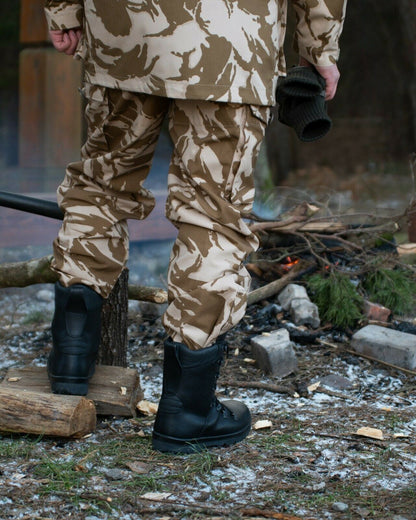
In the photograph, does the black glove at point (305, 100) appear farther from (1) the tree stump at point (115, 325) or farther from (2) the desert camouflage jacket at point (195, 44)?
(1) the tree stump at point (115, 325)

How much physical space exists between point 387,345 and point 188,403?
4.04 feet

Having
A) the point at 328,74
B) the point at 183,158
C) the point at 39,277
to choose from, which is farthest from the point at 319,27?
the point at 39,277

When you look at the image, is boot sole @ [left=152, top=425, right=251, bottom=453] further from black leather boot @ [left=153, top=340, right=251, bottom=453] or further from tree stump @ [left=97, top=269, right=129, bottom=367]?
tree stump @ [left=97, top=269, right=129, bottom=367]

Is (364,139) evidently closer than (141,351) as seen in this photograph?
No

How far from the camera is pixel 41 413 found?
7.02 ft

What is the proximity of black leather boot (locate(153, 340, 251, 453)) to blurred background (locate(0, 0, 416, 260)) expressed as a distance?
6.23ft

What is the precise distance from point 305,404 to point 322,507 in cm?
82

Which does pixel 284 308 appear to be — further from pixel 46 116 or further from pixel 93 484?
pixel 46 116

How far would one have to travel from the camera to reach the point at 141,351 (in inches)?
128

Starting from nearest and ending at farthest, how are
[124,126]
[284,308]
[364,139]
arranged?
[124,126], [284,308], [364,139]

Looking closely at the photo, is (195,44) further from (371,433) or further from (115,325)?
(371,433)

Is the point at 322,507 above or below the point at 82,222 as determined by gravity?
below

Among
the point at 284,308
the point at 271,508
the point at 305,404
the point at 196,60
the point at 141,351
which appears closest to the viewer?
the point at 271,508

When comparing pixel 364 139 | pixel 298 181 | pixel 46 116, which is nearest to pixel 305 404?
pixel 46 116
